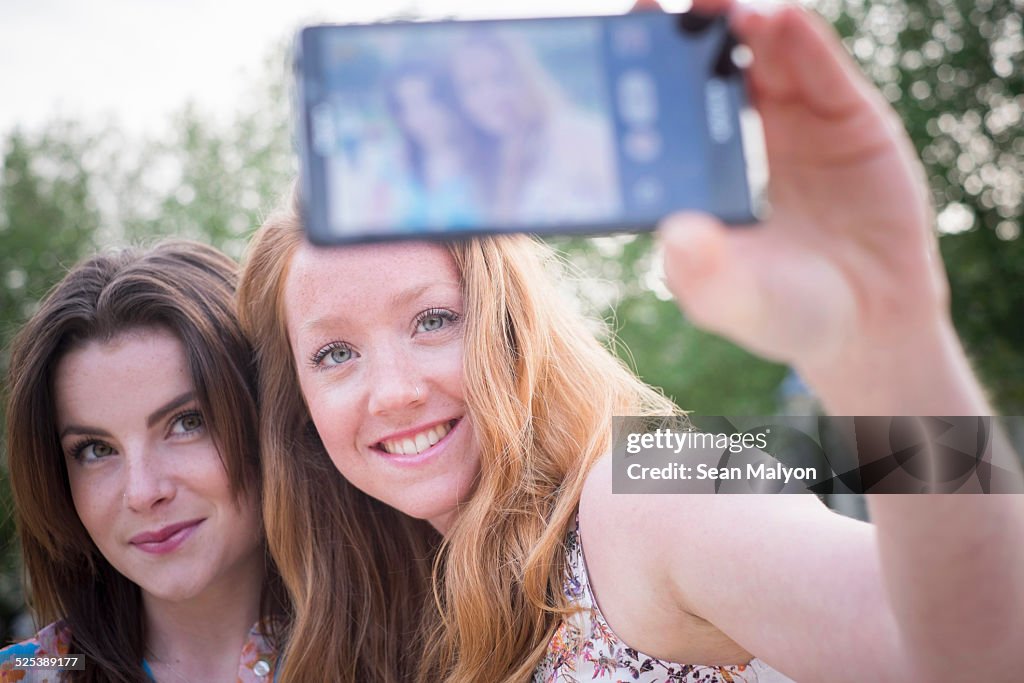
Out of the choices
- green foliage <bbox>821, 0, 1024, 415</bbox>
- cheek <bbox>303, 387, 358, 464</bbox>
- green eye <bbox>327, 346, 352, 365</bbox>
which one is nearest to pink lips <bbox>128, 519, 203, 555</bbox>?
cheek <bbox>303, 387, 358, 464</bbox>

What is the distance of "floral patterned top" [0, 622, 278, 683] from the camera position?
221 centimetres

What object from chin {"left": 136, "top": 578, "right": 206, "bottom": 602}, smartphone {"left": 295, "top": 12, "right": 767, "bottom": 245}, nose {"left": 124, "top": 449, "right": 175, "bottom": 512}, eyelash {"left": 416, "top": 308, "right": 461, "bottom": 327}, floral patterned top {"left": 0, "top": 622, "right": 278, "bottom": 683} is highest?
smartphone {"left": 295, "top": 12, "right": 767, "bottom": 245}

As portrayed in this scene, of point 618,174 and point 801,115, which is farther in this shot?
point 618,174

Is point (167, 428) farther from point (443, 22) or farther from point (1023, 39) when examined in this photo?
point (1023, 39)

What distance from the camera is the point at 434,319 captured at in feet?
6.21

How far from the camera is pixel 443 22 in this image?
3.49 feet

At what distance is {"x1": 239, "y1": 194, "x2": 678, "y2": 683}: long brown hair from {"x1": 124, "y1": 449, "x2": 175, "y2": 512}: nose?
0.25 m

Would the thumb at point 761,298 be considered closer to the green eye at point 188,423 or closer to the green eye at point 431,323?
the green eye at point 431,323

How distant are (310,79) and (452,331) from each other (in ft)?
2.97

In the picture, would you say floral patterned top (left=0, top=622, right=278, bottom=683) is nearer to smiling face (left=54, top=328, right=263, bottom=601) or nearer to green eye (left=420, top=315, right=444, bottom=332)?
smiling face (left=54, top=328, right=263, bottom=601)

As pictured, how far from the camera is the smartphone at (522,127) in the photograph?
0.98 meters

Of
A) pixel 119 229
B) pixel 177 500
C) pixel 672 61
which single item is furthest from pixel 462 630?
pixel 119 229

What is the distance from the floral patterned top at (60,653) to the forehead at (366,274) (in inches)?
37.9

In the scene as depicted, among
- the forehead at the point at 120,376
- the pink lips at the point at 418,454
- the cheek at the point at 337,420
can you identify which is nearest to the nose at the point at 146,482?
the forehead at the point at 120,376
